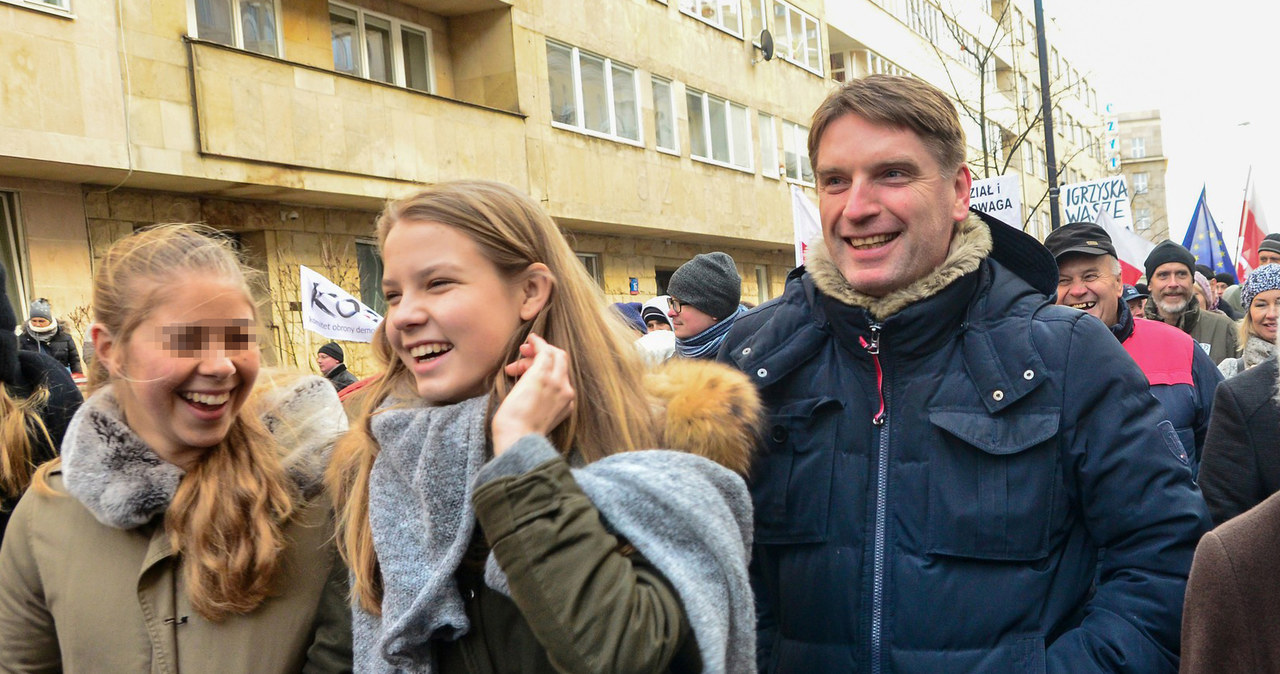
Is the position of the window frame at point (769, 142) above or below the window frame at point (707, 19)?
below

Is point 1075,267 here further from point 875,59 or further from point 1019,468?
point 875,59

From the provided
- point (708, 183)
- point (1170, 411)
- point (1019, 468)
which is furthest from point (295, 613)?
point (708, 183)

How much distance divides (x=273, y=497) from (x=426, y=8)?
16.5 m

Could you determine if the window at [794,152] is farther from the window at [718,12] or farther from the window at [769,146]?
the window at [718,12]

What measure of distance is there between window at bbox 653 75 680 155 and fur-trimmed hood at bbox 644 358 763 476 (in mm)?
19575

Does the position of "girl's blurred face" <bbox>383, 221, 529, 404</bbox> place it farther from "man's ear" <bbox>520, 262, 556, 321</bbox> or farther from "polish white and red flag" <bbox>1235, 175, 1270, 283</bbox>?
"polish white and red flag" <bbox>1235, 175, 1270, 283</bbox>

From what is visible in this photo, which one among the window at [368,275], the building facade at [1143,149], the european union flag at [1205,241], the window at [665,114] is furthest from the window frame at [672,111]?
the building facade at [1143,149]

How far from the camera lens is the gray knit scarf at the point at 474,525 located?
2076 millimetres

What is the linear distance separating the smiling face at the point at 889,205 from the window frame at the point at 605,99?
16441 mm

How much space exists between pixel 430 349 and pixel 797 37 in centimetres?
2643

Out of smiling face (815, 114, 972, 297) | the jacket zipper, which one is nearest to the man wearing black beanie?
smiling face (815, 114, 972, 297)

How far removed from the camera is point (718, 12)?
944 inches

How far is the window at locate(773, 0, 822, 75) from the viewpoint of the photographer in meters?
26.7

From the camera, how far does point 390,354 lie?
2646 mm
